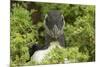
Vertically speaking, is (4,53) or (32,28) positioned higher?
(32,28)

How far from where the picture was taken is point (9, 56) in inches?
77.0

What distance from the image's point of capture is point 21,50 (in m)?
1.99

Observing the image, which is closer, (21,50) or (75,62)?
(21,50)

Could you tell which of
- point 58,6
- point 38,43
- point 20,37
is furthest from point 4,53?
point 58,6

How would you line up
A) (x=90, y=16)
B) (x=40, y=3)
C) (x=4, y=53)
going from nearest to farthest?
(x=4, y=53) → (x=40, y=3) → (x=90, y=16)

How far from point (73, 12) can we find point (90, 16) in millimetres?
212

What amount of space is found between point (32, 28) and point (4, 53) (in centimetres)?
36

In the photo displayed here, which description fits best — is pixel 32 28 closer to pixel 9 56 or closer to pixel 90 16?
pixel 9 56

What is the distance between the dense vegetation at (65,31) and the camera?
198cm

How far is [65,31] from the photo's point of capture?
7.06ft

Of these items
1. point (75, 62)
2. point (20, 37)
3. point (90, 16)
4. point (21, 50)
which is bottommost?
point (75, 62)

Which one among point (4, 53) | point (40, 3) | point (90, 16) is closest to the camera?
point (4, 53)

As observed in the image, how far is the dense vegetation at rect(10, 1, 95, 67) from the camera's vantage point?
1977 millimetres

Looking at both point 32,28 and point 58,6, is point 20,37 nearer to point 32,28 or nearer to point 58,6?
point 32,28
